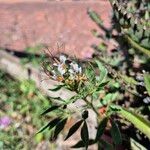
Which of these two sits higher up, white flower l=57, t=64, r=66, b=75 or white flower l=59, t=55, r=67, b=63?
white flower l=59, t=55, r=67, b=63

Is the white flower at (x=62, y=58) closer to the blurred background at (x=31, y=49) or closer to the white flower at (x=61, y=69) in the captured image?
the white flower at (x=61, y=69)

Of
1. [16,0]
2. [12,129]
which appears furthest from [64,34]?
[12,129]

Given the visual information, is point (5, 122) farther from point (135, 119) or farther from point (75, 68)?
point (75, 68)

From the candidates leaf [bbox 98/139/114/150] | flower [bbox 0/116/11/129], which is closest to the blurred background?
flower [bbox 0/116/11/129]

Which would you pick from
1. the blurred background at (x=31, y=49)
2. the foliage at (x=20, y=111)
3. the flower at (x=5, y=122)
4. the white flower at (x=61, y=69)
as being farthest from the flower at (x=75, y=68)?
the flower at (x=5, y=122)

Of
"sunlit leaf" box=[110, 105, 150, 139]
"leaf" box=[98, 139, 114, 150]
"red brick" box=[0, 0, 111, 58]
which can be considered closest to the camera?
"sunlit leaf" box=[110, 105, 150, 139]

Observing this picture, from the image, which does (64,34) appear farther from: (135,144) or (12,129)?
(135,144)

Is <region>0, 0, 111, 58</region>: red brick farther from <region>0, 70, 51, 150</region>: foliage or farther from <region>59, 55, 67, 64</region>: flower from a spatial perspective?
<region>59, 55, 67, 64</region>: flower

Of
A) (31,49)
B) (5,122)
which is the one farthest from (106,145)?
(31,49)
